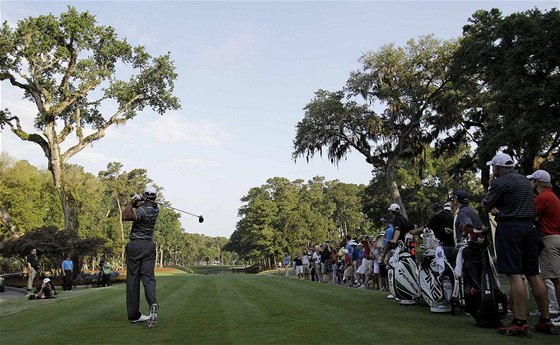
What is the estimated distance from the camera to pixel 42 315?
30.2 ft

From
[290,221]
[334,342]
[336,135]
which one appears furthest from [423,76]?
[290,221]

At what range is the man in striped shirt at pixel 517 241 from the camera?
19.3 feet

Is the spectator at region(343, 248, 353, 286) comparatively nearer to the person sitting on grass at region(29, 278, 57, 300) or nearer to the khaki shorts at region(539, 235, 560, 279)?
the person sitting on grass at region(29, 278, 57, 300)

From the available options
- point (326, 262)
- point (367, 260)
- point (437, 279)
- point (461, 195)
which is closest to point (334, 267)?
point (326, 262)

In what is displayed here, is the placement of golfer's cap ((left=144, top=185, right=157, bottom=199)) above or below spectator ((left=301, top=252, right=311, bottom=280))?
above

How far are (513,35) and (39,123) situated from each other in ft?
99.0

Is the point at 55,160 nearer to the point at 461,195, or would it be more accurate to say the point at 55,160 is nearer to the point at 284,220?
the point at 461,195

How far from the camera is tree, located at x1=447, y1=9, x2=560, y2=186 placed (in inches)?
776

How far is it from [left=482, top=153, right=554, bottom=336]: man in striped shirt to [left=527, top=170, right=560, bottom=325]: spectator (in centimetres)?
61

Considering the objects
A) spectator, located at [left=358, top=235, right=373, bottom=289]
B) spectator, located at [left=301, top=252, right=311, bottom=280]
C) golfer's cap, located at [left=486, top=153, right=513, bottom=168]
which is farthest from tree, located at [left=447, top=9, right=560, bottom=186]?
golfer's cap, located at [left=486, top=153, right=513, bottom=168]

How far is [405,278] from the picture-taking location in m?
9.25

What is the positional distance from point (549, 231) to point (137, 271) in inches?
240

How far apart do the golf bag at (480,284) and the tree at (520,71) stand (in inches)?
570

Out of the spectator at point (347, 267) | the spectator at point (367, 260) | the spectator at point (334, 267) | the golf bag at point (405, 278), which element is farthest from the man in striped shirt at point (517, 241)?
the spectator at point (334, 267)
